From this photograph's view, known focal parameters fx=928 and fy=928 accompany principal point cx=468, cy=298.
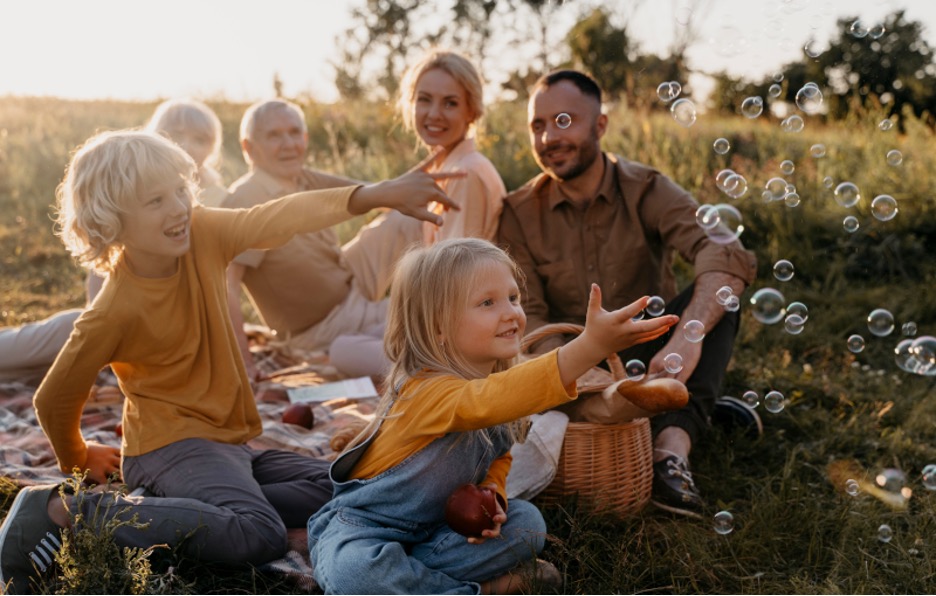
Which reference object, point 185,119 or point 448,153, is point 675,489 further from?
point 185,119

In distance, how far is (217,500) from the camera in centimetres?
Answer: 270

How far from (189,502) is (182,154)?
42.9 inches

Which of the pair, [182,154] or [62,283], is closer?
[182,154]

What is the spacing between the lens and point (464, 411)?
2.20 metres

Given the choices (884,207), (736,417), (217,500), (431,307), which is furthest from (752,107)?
(217,500)

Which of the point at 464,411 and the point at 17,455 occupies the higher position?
the point at 464,411

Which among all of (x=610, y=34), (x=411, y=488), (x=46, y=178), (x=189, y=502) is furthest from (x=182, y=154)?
(x=610, y=34)

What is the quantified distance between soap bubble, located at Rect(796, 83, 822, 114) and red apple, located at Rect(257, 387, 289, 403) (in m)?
2.52

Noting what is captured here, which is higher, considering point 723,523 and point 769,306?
point 769,306

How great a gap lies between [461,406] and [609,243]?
1.75 meters

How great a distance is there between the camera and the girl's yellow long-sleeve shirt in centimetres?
212

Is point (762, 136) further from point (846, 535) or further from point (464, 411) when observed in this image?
point (464, 411)

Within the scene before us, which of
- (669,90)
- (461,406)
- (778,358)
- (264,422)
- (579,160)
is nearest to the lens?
(461,406)

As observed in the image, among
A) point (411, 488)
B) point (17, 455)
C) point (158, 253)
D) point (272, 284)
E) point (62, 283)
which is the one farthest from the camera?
point (62, 283)
